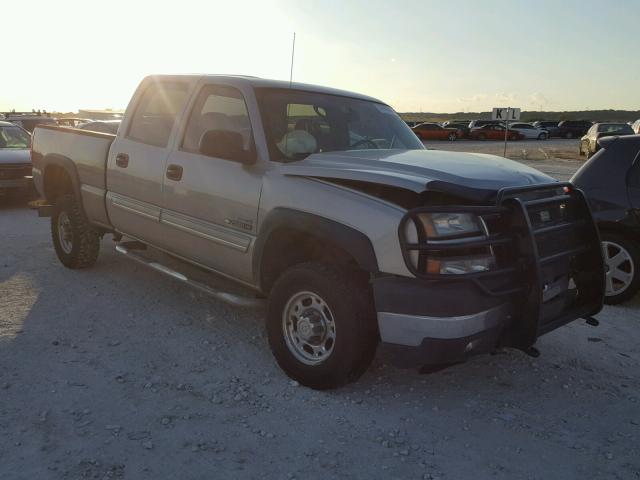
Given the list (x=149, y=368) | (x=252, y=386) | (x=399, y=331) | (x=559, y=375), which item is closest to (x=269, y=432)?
(x=252, y=386)

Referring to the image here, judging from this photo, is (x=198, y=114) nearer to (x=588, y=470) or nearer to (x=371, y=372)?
(x=371, y=372)

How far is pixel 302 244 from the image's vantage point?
3875 millimetres

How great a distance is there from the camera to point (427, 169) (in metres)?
3.40

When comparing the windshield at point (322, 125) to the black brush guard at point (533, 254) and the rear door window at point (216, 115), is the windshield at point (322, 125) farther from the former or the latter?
the black brush guard at point (533, 254)

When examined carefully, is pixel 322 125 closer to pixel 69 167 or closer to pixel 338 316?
pixel 338 316

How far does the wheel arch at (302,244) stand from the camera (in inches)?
127

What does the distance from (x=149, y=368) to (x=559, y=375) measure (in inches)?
112

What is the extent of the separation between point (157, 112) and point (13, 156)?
23.4ft

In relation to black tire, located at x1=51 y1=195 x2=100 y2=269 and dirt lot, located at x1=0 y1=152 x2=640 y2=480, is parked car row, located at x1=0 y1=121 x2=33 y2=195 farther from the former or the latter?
dirt lot, located at x1=0 y1=152 x2=640 y2=480

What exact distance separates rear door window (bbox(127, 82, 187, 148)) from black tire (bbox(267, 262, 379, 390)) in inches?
74.5

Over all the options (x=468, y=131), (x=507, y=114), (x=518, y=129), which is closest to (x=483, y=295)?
(x=507, y=114)

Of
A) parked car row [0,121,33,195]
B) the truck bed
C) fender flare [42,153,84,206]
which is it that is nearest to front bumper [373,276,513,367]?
the truck bed

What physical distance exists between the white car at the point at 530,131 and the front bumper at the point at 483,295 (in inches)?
1913

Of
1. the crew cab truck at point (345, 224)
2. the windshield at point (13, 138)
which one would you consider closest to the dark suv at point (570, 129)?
the windshield at point (13, 138)
